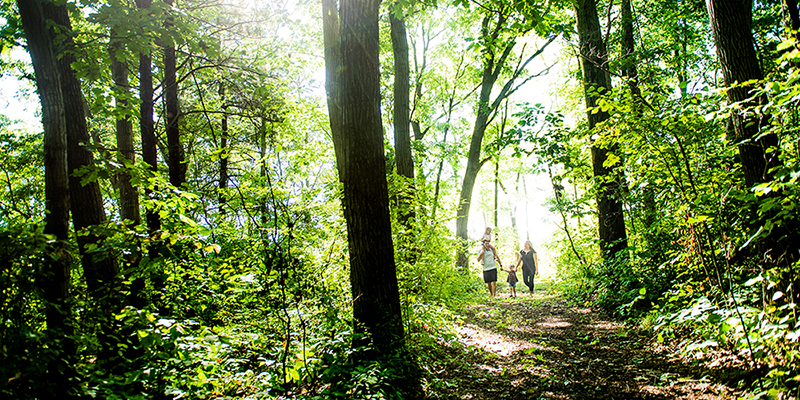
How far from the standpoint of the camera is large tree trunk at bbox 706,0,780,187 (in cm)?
367

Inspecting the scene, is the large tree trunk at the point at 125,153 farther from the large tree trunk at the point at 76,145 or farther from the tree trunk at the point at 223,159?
the tree trunk at the point at 223,159

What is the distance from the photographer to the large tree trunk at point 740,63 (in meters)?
3.67

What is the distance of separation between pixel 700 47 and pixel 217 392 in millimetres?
15575

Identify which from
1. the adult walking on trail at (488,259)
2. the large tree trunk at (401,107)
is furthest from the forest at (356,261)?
the adult walking on trail at (488,259)

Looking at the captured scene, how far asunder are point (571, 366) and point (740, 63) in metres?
3.57

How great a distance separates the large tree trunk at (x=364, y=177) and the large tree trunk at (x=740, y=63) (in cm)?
342

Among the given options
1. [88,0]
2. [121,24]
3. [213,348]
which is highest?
[88,0]

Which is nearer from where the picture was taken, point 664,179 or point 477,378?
point 664,179

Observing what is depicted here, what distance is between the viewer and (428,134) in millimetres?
18406

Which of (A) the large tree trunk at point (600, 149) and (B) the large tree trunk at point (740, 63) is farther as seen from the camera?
(A) the large tree trunk at point (600, 149)

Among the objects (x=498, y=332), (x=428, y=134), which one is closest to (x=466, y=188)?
(x=428, y=134)

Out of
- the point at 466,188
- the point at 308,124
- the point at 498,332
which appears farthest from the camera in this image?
the point at 308,124

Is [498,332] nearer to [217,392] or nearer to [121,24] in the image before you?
[217,392]

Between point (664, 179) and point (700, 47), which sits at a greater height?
point (700, 47)
